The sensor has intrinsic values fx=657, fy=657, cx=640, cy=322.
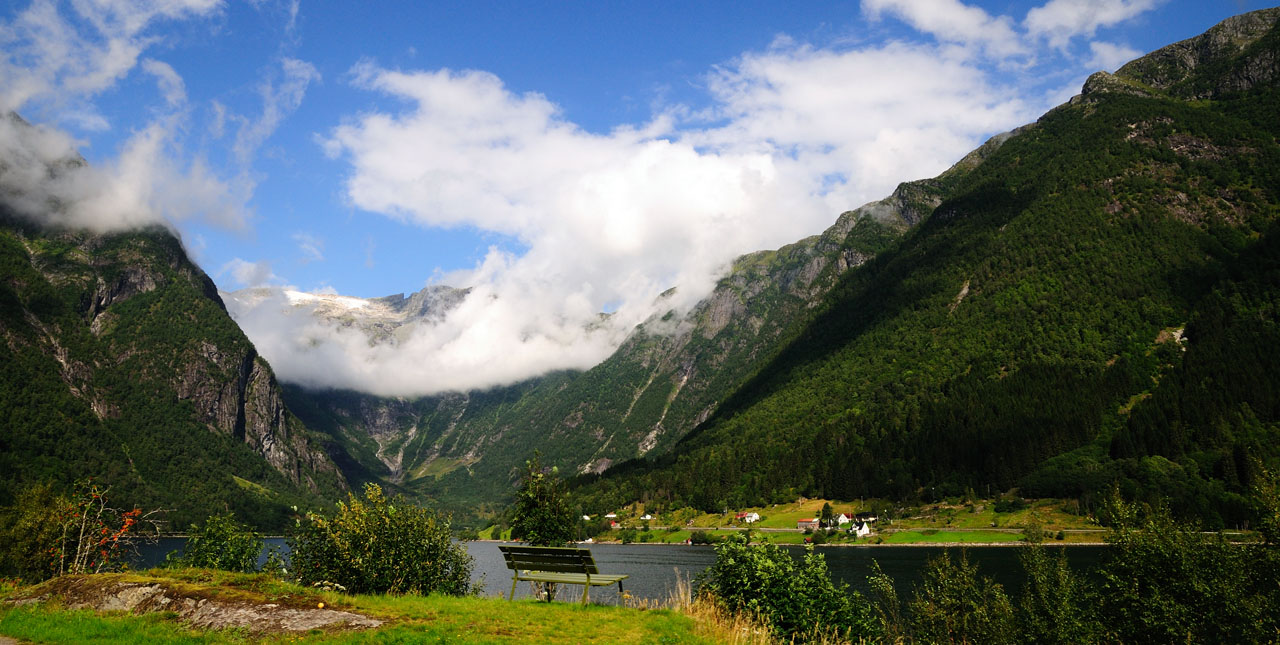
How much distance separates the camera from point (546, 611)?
19.5 meters

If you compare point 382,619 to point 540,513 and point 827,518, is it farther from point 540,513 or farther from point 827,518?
point 827,518

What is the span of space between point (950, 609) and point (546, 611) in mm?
32821

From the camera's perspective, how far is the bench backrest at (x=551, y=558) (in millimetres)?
20703

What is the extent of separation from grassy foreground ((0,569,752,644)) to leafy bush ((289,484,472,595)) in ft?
13.0

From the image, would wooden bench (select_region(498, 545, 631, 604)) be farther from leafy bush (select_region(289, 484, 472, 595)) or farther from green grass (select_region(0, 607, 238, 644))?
green grass (select_region(0, 607, 238, 644))

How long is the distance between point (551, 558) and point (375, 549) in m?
7.92

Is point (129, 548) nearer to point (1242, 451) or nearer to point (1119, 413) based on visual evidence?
point (1242, 451)

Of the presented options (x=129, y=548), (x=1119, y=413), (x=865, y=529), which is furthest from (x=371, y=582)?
(x=1119, y=413)

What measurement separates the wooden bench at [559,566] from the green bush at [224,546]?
3378cm

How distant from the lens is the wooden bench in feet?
67.8

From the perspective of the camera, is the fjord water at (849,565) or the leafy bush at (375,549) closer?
the leafy bush at (375,549)

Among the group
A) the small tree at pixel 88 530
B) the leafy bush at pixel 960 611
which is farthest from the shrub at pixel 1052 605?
the small tree at pixel 88 530

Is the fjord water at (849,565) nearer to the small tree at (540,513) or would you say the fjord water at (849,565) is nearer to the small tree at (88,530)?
the small tree at (88,530)

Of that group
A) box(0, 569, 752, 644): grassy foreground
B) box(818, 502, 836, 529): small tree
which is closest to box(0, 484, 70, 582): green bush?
box(0, 569, 752, 644): grassy foreground
